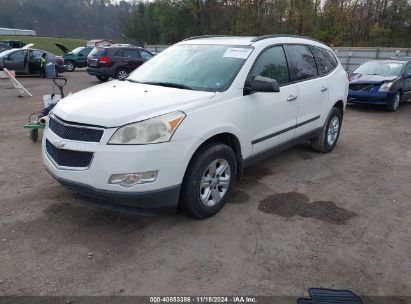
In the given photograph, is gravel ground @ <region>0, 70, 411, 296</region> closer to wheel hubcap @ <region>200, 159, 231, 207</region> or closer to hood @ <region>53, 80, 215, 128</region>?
wheel hubcap @ <region>200, 159, 231, 207</region>

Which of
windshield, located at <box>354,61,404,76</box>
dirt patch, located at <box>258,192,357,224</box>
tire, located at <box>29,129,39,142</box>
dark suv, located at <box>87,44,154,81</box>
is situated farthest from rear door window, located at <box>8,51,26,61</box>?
dirt patch, located at <box>258,192,357,224</box>

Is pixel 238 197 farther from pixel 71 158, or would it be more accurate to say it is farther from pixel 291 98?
pixel 71 158

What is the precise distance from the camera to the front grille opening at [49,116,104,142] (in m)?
3.25

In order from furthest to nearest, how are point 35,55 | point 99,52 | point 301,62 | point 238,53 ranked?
point 35,55 < point 99,52 < point 301,62 < point 238,53

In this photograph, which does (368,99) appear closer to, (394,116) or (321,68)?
(394,116)

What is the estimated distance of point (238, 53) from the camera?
4.29 m

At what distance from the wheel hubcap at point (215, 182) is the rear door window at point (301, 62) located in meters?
1.75

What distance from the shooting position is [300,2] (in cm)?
3139

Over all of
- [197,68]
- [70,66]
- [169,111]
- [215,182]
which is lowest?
[70,66]

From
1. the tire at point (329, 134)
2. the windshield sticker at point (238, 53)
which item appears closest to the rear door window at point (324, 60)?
the tire at point (329, 134)

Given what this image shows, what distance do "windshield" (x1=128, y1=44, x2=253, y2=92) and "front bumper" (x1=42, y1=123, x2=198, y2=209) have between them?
0.93m

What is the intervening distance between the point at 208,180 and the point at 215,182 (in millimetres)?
124

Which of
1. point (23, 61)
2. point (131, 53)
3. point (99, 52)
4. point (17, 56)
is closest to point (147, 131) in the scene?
point (99, 52)

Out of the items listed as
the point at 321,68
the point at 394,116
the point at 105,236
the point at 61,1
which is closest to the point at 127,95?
the point at 105,236
